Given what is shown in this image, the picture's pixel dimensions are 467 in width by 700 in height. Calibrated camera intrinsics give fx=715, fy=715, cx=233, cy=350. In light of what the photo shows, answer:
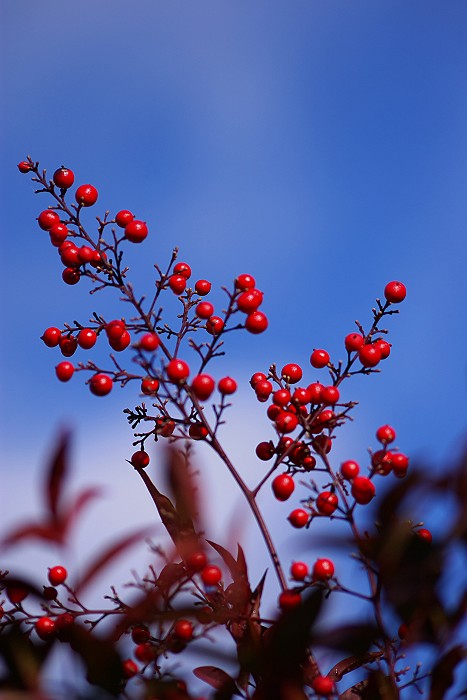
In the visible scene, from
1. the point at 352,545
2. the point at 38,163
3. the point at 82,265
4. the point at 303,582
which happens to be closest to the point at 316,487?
the point at 303,582

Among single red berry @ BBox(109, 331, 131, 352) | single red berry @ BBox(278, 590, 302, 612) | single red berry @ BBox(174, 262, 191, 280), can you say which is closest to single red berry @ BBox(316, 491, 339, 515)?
single red berry @ BBox(278, 590, 302, 612)

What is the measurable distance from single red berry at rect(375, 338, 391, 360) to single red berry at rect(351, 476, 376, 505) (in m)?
0.73

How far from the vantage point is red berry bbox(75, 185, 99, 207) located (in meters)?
2.55

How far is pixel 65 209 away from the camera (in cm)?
257

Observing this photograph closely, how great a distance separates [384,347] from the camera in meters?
2.54

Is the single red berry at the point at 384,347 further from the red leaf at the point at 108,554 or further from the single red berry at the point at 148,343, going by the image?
the red leaf at the point at 108,554

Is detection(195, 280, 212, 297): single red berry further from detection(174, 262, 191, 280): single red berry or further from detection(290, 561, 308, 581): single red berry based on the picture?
detection(290, 561, 308, 581): single red berry

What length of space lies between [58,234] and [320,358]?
1.02 meters

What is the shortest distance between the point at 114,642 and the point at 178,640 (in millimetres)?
310

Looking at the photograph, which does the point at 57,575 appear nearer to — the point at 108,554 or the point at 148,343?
the point at 108,554

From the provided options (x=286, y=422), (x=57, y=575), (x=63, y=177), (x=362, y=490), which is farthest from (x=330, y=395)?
(x=63, y=177)

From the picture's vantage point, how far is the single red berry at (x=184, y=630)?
1760 millimetres

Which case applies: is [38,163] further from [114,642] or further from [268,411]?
[114,642]

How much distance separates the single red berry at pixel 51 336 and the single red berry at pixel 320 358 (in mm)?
923
